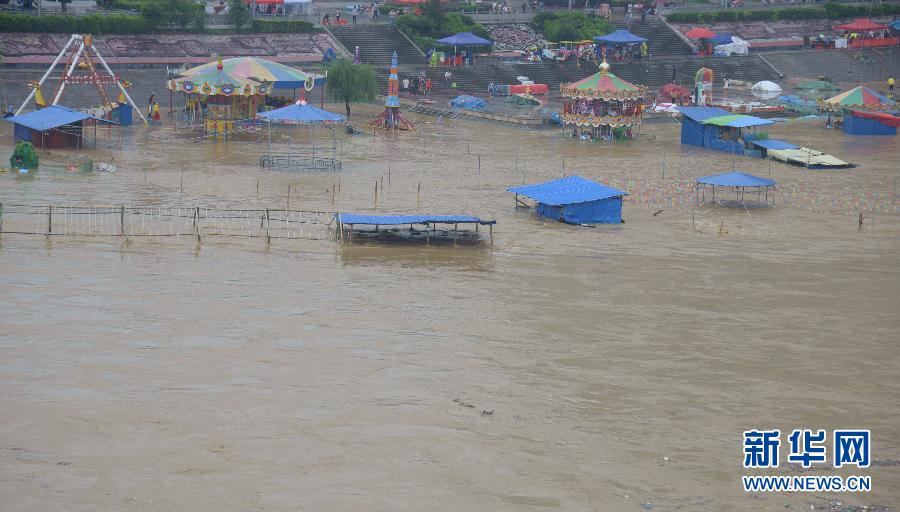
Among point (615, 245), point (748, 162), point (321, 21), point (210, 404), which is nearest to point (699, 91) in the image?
point (748, 162)

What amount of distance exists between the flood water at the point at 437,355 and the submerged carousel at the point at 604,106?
494 inches

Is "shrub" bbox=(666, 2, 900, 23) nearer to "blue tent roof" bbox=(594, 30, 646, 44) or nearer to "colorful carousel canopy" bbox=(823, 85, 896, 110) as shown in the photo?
"blue tent roof" bbox=(594, 30, 646, 44)

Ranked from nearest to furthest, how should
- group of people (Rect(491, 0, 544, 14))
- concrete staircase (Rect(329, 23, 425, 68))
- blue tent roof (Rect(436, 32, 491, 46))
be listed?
1. concrete staircase (Rect(329, 23, 425, 68))
2. blue tent roof (Rect(436, 32, 491, 46))
3. group of people (Rect(491, 0, 544, 14))

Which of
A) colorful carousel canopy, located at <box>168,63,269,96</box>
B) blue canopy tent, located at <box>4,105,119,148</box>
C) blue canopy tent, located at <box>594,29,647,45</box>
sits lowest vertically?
blue canopy tent, located at <box>4,105,119,148</box>

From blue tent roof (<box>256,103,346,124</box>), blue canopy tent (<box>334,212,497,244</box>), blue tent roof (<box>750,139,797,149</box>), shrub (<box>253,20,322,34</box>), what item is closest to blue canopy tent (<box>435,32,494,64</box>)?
shrub (<box>253,20,322,34</box>)

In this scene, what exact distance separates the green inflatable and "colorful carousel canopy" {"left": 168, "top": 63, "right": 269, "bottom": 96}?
9963 mm

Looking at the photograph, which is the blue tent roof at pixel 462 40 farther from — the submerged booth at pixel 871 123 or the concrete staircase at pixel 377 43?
the submerged booth at pixel 871 123

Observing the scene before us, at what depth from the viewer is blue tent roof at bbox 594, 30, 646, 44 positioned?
224 ft

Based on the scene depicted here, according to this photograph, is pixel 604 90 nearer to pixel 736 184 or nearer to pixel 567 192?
pixel 736 184

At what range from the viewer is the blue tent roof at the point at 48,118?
4416 cm

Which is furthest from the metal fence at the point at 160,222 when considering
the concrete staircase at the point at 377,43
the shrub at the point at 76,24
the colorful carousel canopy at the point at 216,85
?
the concrete staircase at the point at 377,43

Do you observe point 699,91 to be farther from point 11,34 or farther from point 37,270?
point 37,270

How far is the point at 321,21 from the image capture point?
68375 mm

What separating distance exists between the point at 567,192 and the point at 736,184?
17.7ft
